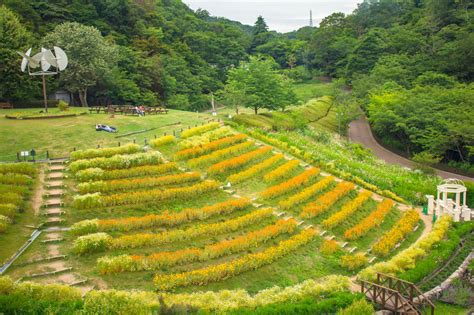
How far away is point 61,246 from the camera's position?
19016 millimetres

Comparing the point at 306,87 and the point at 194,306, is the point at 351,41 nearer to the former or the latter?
the point at 306,87

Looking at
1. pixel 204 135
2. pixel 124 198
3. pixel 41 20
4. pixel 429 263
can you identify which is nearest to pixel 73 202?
pixel 124 198

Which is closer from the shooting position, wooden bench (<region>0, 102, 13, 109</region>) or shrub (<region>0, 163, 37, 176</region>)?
shrub (<region>0, 163, 37, 176</region>)

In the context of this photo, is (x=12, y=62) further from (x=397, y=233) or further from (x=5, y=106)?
(x=397, y=233)

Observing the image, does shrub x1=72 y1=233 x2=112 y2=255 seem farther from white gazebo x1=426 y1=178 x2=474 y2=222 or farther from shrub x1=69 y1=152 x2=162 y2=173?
white gazebo x1=426 y1=178 x2=474 y2=222

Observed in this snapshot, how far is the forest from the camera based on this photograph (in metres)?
40.4

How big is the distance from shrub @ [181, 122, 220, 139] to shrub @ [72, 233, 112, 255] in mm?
12969

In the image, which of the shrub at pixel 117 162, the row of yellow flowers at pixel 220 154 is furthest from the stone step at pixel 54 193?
the row of yellow flowers at pixel 220 154

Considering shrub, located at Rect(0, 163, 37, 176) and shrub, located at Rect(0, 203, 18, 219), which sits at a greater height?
shrub, located at Rect(0, 163, 37, 176)

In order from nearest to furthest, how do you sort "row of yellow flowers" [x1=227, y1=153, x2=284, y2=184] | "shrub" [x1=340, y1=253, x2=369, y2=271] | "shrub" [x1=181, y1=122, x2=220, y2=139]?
"shrub" [x1=340, y1=253, x2=369, y2=271] < "row of yellow flowers" [x1=227, y1=153, x2=284, y2=184] < "shrub" [x1=181, y1=122, x2=220, y2=139]

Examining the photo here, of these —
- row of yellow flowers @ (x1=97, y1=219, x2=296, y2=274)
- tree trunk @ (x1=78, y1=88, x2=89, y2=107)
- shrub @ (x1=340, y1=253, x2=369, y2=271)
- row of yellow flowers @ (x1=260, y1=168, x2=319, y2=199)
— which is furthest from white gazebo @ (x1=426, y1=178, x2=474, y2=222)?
tree trunk @ (x1=78, y1=88, x2=89, y2=107)

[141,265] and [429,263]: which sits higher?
[141,265]

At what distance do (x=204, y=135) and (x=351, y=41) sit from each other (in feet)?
186

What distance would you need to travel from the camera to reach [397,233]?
24.2 metres
